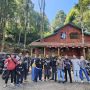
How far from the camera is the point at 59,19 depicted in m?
103

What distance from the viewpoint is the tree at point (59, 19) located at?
100 meters

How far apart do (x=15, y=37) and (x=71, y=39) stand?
21.9 m

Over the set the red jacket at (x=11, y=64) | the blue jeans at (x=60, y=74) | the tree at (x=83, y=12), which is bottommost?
the blue jeans at (x=60, y=74)

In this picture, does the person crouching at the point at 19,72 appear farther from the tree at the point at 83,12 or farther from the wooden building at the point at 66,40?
the tree at the point at 83,12

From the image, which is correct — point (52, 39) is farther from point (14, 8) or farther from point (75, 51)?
point (14, 8)

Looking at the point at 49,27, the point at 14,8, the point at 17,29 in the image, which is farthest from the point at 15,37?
the point at 49,27

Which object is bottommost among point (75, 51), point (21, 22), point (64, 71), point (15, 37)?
point (64, 71)

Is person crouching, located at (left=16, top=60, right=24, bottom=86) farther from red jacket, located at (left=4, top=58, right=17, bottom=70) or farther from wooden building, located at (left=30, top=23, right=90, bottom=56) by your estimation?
wooden building, located at (left=30, top=23, right=90, bottom=56)

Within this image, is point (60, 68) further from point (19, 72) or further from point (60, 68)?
point (19, 72)

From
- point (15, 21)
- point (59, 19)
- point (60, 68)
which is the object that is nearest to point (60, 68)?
point (60, 68)

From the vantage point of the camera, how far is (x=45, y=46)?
3956cm

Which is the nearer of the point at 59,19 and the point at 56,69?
the point at 56,69

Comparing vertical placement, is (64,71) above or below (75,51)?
below

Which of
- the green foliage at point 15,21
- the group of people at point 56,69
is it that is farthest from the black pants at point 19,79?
the green foliage at point 15,21
